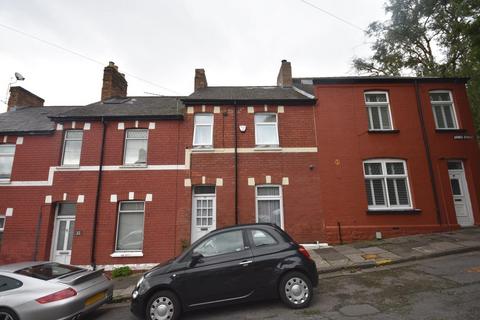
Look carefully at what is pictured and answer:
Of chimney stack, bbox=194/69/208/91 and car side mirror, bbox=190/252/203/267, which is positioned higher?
chimney stack, bbox=194/69/208/91

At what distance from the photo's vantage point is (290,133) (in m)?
11.2

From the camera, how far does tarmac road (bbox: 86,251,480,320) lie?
4613 millimetres

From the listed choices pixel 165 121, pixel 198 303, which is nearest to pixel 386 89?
pixel 165 121

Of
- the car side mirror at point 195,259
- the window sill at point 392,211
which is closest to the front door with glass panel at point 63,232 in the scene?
the car side mirror at point 195,259

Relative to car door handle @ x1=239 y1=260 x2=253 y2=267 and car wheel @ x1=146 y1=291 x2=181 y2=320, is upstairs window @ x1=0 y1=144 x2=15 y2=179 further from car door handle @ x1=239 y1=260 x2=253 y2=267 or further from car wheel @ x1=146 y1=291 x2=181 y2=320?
car door handle @ x1=239 y1=260 x2=253 y2=267

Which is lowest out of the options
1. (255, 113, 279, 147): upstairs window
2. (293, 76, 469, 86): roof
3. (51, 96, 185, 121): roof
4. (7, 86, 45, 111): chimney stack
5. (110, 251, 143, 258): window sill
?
(110, 251, 143, 258): window sill

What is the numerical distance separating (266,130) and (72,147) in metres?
8.64

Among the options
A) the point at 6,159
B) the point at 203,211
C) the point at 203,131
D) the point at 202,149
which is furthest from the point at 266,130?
the point at 6,159

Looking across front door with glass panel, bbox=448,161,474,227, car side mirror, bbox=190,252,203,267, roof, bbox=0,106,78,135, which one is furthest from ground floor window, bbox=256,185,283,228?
roof, bbox=0,106,78,135

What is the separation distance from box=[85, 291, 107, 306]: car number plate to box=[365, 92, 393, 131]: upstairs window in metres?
11.2

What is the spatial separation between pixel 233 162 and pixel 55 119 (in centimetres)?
815

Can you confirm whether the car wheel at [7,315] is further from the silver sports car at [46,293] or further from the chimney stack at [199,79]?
the chimney stack at [199,79]

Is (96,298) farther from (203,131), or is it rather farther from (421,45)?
(421,45)

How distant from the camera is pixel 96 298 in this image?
19.0 ft
